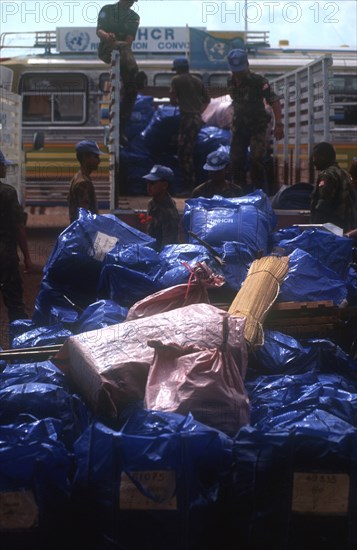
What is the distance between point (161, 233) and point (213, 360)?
11.5 feet

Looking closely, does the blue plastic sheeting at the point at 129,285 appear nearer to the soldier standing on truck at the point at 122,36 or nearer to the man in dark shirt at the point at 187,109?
the soldier standing on truck at the point at 122,36

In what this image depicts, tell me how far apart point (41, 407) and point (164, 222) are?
3.56m

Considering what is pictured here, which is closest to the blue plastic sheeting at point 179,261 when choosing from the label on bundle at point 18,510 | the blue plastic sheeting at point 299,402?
the blue plastic sheeting at point 299,402

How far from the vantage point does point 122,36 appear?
35.6 feet

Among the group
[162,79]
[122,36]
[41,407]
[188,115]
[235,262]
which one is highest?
[122,36]

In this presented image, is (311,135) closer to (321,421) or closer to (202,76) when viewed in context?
(202,76)

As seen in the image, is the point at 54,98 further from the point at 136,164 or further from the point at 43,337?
the point at 43,337

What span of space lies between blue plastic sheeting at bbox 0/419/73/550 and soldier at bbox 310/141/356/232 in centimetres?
460

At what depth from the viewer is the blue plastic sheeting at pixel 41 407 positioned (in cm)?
399

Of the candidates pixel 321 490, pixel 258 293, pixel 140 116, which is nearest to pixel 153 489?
pixel 321 490

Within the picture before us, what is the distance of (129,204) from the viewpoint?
1020 centimetres

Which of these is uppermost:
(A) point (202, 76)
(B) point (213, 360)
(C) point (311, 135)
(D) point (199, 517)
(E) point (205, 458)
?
(A) point (202, 76)

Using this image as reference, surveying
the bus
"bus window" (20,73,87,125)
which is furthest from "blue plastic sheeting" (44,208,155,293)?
"bus window" (20,73,87,125)

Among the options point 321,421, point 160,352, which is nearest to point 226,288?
A: point 160,352
